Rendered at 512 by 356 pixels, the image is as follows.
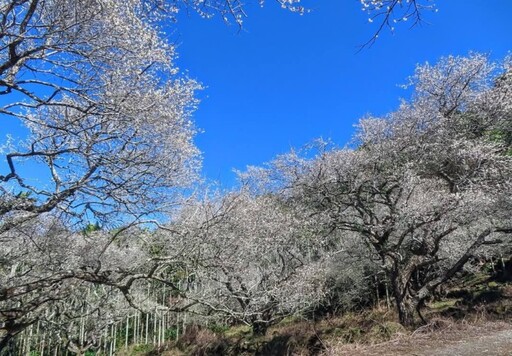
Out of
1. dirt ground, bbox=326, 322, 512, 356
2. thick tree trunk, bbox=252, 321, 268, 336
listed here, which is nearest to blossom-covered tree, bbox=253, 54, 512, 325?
dirt ground, bbox=326, 322, 512, 356

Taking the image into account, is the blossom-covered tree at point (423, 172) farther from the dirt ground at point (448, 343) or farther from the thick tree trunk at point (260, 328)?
the thick tree trunk at point (260, 328)

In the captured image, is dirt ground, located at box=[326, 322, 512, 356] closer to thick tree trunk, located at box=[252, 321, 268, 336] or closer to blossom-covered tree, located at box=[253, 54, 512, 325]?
blossom-covered tree, located at box=[253, 54, 512, 325]

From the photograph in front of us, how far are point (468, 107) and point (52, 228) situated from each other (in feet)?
33.7

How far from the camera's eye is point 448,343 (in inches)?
265

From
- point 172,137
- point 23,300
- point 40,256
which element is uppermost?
point 172,137

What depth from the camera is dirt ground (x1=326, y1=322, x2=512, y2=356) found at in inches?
238

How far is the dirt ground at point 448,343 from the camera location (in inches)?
238

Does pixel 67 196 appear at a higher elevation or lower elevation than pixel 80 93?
lower

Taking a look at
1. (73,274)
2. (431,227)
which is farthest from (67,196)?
(431,227)

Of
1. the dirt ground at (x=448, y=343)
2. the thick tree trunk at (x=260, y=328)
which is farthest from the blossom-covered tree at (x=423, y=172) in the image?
the thick tree trunk at (x=260, y=328)

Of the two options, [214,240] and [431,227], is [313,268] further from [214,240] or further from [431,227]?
[214,240]

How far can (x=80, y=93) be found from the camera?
4.68 metres

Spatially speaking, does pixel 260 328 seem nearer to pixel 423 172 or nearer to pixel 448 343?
pixel 423 172

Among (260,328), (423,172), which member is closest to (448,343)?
(423,172)
